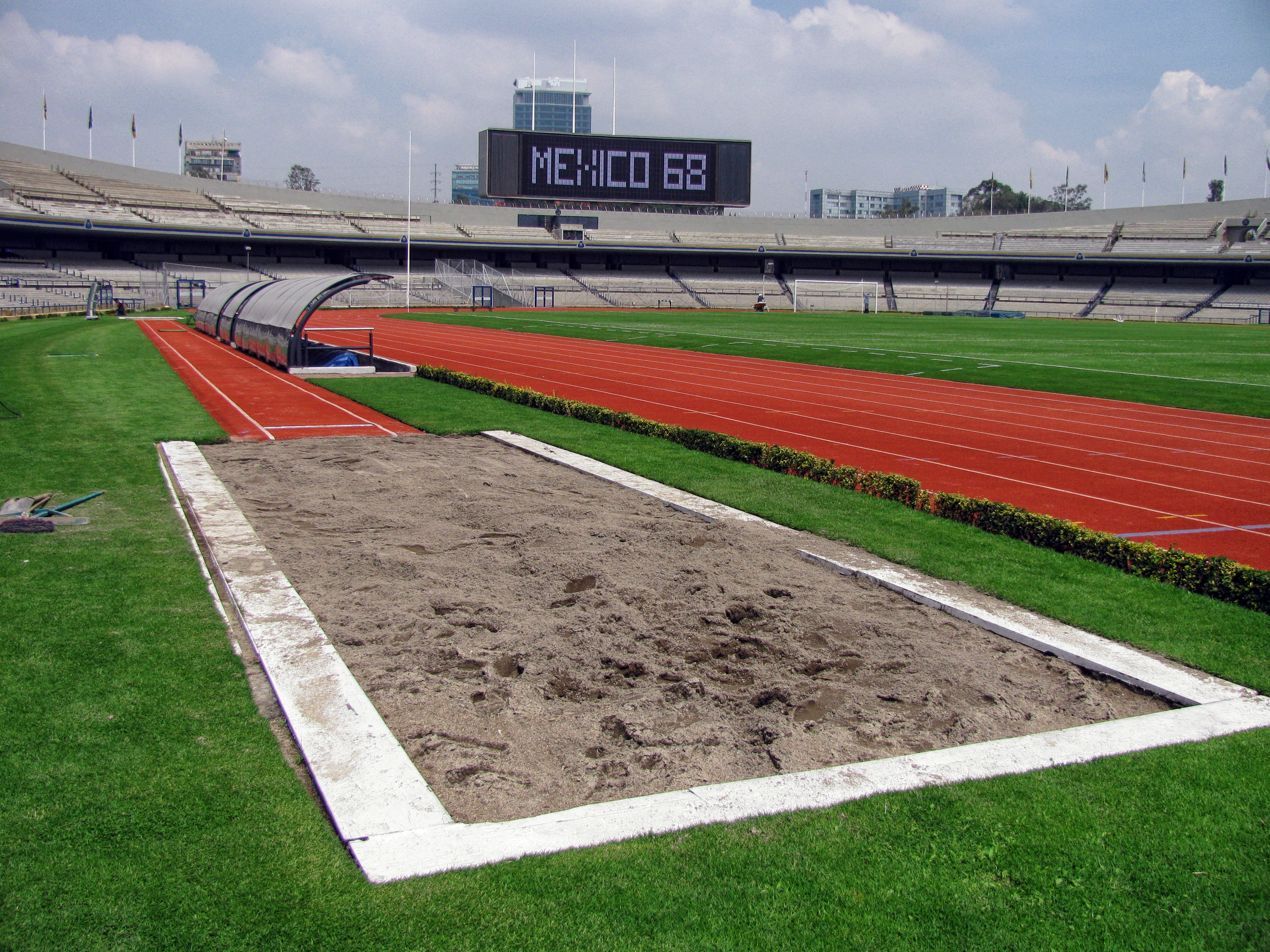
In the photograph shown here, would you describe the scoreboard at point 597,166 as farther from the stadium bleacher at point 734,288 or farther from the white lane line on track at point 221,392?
the white lane line on track at point 221,392

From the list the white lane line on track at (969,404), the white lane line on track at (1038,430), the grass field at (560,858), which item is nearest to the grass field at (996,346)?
the white lane line on track at (969,404)

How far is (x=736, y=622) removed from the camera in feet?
21.8

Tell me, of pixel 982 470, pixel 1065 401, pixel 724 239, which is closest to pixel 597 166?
pixel 724 239

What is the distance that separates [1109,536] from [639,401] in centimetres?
1204

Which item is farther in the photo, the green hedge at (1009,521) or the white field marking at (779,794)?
the green hedge at (1009,521)

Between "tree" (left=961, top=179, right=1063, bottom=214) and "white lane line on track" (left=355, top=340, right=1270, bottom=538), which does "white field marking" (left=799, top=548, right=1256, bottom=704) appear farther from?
"tree" (left=961, top=179, right=1063, bottom=214)

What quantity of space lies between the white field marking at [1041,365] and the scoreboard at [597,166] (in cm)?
3468

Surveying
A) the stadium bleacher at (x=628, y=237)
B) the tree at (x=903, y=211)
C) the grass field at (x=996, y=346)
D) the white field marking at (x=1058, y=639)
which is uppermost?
the tree at (x=903, y=211)

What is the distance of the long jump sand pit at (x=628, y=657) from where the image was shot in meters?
4.79

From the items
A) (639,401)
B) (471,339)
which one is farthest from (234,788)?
(471,339)

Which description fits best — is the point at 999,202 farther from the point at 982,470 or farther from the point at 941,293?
the point at 982,470

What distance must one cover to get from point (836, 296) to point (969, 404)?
6299 cm

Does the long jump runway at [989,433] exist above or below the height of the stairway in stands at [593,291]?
below

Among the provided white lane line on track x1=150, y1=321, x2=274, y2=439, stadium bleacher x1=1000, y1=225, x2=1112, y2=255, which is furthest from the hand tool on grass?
stadium bleacher x1=1000, y1=225, x2=1112, y2=255
